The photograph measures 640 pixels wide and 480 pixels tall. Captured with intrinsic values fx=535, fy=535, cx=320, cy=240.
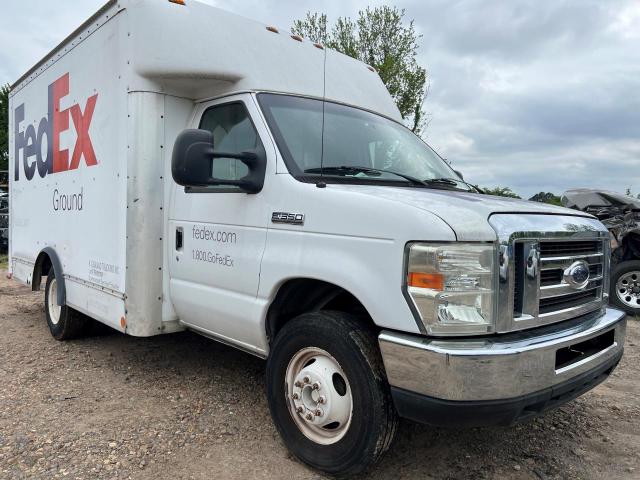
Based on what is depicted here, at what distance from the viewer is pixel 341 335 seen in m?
2.81

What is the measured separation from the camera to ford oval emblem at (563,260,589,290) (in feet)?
9.55

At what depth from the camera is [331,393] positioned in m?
2.90

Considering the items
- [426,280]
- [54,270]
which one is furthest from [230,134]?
[54,270]

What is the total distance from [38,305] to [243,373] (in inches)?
174

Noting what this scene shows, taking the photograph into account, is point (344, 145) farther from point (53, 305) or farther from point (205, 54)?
point (53, 305)

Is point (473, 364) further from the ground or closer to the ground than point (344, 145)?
closer to the ground

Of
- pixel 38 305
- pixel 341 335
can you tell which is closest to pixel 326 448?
pixel 341 335

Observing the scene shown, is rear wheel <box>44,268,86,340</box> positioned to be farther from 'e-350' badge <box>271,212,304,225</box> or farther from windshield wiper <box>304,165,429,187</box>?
windshield wiper <box>304,165,429,187</box>

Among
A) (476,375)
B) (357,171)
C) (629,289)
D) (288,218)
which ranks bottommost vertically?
(629,289)

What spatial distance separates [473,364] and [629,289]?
6.65 m

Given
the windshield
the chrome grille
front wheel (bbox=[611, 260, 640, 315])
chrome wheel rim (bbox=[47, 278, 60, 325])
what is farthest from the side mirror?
front wheel (bbox=[611, 260, 640, 315])

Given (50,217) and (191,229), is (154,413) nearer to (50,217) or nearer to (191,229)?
(191,229)

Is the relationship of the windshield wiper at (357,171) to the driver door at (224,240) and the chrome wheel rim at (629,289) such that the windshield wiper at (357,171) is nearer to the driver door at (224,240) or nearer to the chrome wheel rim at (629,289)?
the driver door at (224,240)

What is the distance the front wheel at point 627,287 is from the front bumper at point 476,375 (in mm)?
5877
